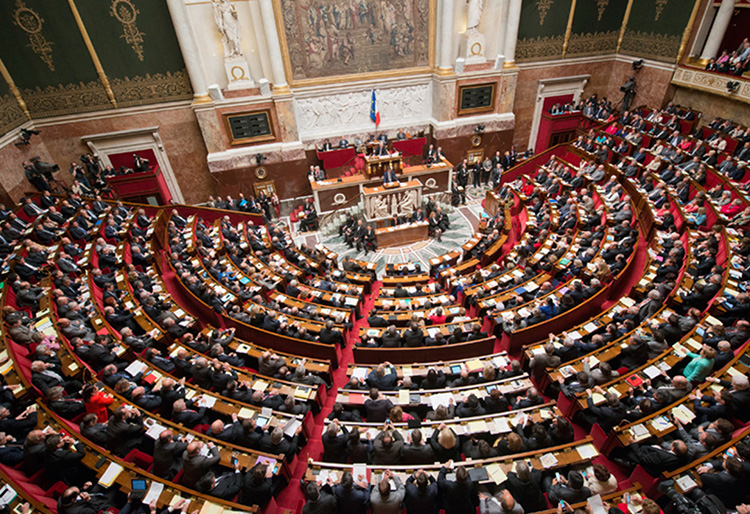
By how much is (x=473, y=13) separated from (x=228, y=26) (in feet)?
34.2

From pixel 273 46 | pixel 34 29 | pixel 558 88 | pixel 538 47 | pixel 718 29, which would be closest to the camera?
pixel 34 29

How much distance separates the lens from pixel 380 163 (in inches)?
647

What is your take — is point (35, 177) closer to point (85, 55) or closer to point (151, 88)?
point (85, 55)

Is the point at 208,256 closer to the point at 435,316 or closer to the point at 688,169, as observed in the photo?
the point at 435,316

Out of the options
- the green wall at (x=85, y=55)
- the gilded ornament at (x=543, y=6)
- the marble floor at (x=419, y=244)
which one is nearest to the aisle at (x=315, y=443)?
the marble floor at (x=419, y=244)

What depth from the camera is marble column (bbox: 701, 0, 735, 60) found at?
14.0m

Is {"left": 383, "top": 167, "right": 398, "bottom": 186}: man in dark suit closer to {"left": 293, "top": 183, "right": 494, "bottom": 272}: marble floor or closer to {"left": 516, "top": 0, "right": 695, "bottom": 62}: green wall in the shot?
{"left": 293, "top": 183, "right": 494, "bottom": 272}: marble floor

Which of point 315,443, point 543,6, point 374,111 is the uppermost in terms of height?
point 543,6

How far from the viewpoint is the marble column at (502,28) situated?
1678 cm

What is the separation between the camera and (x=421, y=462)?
17.1ft

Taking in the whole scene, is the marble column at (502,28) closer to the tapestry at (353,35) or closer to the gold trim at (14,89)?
the tapestry at (353,35)

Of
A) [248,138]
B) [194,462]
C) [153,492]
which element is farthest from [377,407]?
[248,138]

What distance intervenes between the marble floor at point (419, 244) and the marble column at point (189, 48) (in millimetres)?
7084

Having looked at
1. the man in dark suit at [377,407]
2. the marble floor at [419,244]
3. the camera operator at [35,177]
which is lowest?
the marble floor at [419,244]
